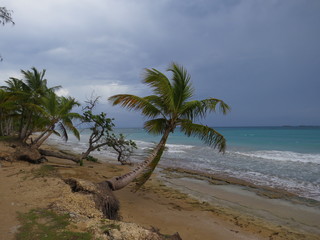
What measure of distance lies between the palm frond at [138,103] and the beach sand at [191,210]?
2.83 m

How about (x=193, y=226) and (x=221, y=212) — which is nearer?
(x=193, y=226)

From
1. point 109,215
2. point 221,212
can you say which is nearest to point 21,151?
point 109,215

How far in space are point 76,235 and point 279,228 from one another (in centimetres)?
566

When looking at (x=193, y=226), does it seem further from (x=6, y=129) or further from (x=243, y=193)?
(x=6, y=129)

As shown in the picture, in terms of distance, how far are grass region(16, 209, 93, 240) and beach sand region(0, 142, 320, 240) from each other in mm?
159

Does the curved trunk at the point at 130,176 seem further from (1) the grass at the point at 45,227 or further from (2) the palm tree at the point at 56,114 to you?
(2) the palm tree at the point at 56,114

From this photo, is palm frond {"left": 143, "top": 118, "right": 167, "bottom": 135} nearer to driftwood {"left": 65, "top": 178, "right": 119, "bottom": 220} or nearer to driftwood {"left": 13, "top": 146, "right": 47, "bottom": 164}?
driftwood {"left": 65, "top": 178, "right": 119, "bottom": 220}

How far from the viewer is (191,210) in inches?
258

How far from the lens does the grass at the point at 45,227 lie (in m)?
2.92

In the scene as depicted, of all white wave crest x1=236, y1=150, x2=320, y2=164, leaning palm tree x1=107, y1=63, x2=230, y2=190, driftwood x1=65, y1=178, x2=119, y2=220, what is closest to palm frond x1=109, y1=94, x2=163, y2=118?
leaning palm tree x1=107, y1=63, x2=230, y2=190

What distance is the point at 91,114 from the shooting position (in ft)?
41.1

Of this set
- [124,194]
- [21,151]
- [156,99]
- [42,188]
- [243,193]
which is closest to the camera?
[42,188]

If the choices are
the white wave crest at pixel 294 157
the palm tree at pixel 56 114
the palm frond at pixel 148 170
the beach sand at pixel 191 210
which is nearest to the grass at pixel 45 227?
the beach sand at pixel 191 210

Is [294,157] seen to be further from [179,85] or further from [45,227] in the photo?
[45,227]
